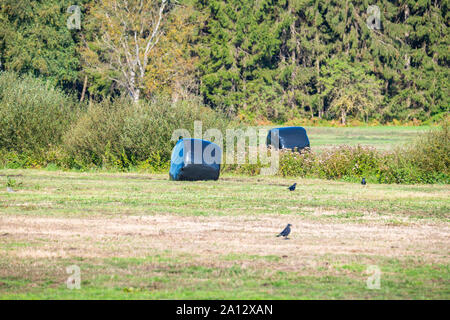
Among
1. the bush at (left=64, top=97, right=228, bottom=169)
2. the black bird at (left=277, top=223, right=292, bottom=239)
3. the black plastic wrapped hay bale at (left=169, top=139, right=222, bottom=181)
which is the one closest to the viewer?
the black bird at (left=277, top=223, right=292, bottom=239)

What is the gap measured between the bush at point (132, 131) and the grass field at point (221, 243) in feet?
27.0

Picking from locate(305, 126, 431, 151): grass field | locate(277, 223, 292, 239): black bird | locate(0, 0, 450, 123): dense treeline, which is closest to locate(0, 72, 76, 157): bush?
locate(305, 126, 431, 151): grass field

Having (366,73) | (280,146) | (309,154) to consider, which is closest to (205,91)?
(366,73)

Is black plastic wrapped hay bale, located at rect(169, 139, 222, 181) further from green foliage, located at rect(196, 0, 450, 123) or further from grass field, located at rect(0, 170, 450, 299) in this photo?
green foliage, located at rect(196, 0, 450, 123)

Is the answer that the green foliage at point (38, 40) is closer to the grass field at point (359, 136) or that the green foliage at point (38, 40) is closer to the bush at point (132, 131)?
the grass field at point (359, 136)

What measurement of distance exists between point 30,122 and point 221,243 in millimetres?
22334

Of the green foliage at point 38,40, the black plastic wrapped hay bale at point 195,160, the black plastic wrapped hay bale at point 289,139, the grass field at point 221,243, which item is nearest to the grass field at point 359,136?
the black plastic wrapped hay bale at point 289,139

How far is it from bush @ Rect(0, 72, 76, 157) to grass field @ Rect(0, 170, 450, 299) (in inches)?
446

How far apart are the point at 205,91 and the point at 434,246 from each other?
189 feet

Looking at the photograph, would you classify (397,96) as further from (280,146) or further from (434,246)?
(434,246)

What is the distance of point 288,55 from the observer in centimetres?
7575

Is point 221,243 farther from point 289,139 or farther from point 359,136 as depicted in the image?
point 359,136

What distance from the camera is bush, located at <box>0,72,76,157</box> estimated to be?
Answer: 32.6 m

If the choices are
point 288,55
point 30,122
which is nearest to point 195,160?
point 30,122
